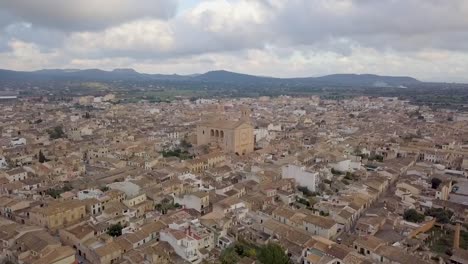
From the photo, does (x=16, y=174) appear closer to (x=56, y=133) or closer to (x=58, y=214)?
(x=58, y=214)

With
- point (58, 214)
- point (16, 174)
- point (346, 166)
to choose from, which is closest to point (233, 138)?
point (346, 166)

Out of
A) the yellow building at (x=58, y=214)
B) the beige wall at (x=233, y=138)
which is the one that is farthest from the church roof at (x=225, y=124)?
the yellow building at (x=58, y=214)

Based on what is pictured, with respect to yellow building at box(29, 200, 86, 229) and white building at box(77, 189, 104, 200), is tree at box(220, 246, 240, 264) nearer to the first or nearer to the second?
yellow building at box(29, 200, 86, 229)

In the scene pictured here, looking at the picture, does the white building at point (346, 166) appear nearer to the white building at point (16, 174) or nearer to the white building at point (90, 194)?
the white building at point (90, 194)

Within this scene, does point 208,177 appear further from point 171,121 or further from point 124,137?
point 171,121

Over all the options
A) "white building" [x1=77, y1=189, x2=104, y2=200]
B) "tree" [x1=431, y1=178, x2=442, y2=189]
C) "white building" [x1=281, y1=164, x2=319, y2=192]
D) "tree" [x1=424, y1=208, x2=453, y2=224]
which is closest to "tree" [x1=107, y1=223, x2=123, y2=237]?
"white building" [x1=77, y1=189, x2=104, y2=200]
